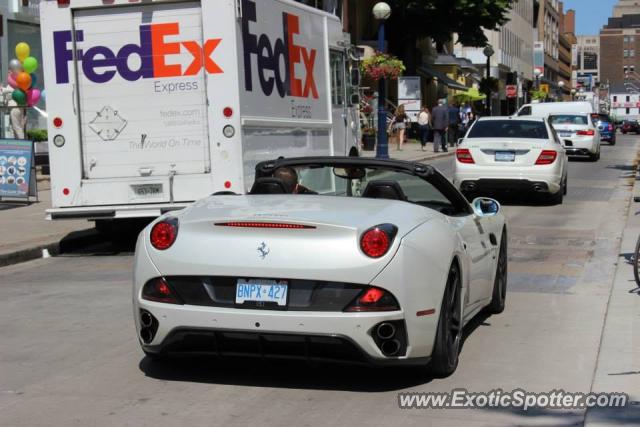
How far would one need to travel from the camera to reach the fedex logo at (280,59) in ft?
40.8

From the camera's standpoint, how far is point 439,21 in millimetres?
49781

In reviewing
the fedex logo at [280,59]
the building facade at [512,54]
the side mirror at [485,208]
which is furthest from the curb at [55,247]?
the building facade at [512,54]

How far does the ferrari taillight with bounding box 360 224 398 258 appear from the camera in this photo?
552cm

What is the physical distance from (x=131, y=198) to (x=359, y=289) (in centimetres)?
745

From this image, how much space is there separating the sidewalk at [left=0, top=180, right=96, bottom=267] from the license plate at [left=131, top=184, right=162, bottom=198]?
4.76 ft

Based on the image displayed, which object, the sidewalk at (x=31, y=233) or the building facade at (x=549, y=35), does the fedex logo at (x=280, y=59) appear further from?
the building facade at (x=549, y=35)

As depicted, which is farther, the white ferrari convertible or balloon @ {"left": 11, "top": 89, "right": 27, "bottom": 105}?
balloon @ {"left": 11, "top": 89, "right": 27, "bottom": 105}

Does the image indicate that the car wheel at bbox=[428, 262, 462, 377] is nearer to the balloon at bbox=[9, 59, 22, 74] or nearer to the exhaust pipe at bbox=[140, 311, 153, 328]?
the exhaust pipe at bbox=[140, 311, 153, 328]

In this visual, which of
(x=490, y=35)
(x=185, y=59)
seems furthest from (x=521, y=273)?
(x=490, y=35)

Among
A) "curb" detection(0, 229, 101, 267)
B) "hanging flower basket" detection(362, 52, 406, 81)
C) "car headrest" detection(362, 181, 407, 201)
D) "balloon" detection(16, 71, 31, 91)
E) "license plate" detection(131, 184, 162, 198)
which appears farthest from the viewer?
"hanging flower basket" detection(362, 52, 406, 81)

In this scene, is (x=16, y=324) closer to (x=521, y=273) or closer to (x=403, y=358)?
(x=403, y=358)

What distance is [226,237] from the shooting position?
572 centimetres

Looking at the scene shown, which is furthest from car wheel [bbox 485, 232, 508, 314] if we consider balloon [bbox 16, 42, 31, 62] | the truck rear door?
balloon [bbox 16, 42, 31, 62]

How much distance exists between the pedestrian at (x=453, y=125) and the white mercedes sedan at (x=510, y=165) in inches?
894
